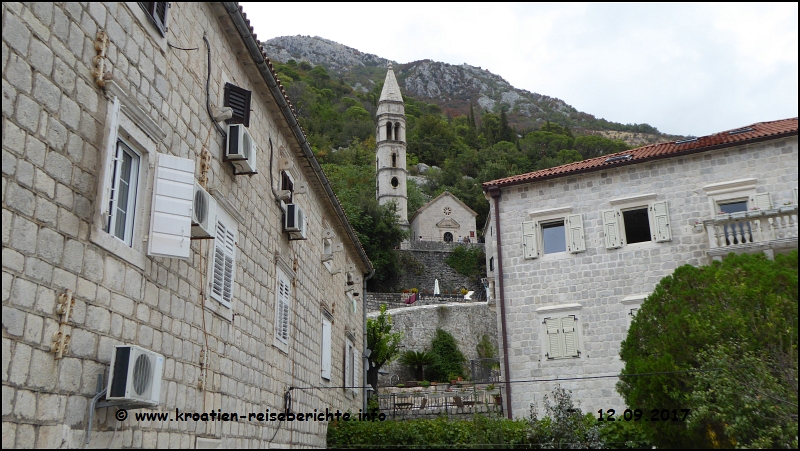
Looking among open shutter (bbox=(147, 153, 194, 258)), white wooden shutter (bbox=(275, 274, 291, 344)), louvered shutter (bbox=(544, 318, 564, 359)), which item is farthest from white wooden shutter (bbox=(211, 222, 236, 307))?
louvered shutter (bbox=(544, 318, 564, 359))

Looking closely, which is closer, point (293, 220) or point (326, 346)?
point (293, 220)

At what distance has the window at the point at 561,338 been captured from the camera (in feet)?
59.8

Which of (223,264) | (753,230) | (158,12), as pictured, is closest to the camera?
(158,12)

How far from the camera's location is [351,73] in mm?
156750

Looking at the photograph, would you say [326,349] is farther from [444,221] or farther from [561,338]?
[444,221]

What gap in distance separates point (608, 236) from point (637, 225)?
2.87ft

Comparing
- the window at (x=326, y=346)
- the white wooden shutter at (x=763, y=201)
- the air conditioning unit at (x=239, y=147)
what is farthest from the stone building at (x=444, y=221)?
the air conditioning unit at (x=239, y=147)

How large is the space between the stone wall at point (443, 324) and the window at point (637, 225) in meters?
16.6

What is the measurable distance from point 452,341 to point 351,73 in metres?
129

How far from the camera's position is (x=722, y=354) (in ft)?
37.9

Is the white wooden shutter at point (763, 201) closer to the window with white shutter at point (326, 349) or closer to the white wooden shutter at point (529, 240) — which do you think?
the white wooden shutter at point (529, 240)

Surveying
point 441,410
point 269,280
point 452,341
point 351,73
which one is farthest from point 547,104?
point 269,280

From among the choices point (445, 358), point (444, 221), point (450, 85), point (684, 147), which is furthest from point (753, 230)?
point (450, 85)

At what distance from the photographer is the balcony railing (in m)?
16.0
